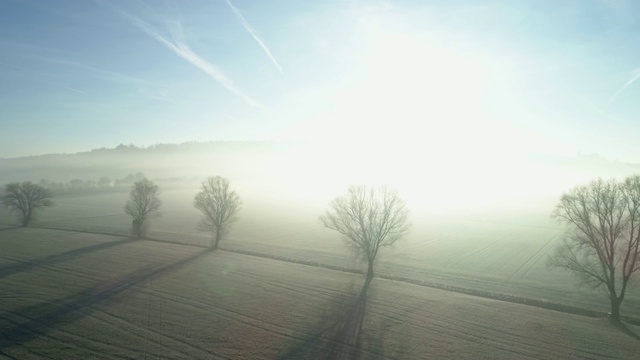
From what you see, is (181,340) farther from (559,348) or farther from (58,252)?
(58,252)

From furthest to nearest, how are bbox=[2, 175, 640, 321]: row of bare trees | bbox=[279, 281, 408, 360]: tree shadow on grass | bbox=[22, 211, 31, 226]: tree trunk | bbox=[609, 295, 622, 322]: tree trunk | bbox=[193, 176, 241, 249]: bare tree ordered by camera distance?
1. bbox=[22, 211, 31, 226]: tree trunk
2. bbox=[193, 176, 241, 249]: bare tree
3. bbox=[2, 175, 640, 321]: row of bare trees
4. bbox=[609, 295, 622, 322]: tree trunk
5. bbox=[279, 281, 408, 360]: tree shadow on grass

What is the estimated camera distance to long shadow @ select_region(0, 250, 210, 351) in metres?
24.0

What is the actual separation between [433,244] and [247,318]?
136 feet

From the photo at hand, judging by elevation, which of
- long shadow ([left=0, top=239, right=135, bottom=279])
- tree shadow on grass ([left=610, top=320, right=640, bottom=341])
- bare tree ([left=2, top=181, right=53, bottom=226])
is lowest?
long shadow ([left=0, top=239, right=135, bottom=279])

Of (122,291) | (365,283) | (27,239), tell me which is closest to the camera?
(122,291)

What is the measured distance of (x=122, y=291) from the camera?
1273 inches

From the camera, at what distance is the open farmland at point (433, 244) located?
37.9m

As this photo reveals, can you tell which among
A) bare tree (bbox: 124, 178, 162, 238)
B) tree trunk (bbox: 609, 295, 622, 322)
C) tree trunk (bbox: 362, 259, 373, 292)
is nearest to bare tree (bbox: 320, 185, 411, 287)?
tree trunk (bbox: 362, 259, 373, 292)

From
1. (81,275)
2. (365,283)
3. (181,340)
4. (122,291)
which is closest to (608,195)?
(365,283)

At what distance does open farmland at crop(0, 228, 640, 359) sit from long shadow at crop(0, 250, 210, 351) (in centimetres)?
12

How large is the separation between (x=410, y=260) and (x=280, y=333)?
93.8 feet

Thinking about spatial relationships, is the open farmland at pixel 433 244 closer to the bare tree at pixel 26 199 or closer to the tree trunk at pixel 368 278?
the tree trunk at pixel 368 278

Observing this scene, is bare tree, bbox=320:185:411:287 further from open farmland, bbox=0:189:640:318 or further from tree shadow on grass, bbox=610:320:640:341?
tree shadow on grass, bbox=610:320:640:341

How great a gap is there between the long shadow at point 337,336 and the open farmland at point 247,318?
14 centimetres
